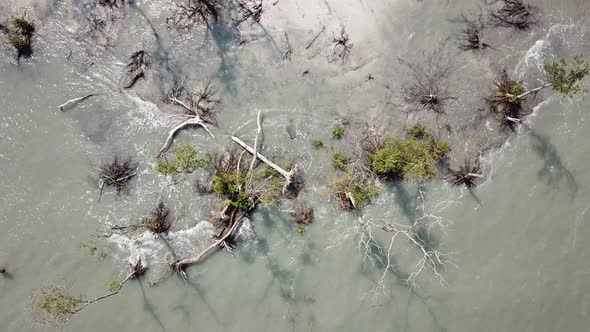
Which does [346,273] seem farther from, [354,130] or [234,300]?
[354,130]

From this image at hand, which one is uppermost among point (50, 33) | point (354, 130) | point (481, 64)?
point (481, 64)

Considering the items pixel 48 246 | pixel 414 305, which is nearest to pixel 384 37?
pixel 414 305

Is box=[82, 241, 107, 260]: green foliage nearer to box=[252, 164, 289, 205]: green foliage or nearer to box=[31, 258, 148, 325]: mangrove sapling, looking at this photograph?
box=[31, 258, 148, 325]: mangrove sapling

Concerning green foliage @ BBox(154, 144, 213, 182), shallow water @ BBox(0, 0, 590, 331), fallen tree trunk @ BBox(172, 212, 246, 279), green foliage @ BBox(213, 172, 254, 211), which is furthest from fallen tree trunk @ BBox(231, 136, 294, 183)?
fallen tree trunk @ BBox(172, 212, 246, 279)

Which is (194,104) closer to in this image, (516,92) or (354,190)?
(354,190)

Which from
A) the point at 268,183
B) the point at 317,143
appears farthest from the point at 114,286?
the point at 317,143
